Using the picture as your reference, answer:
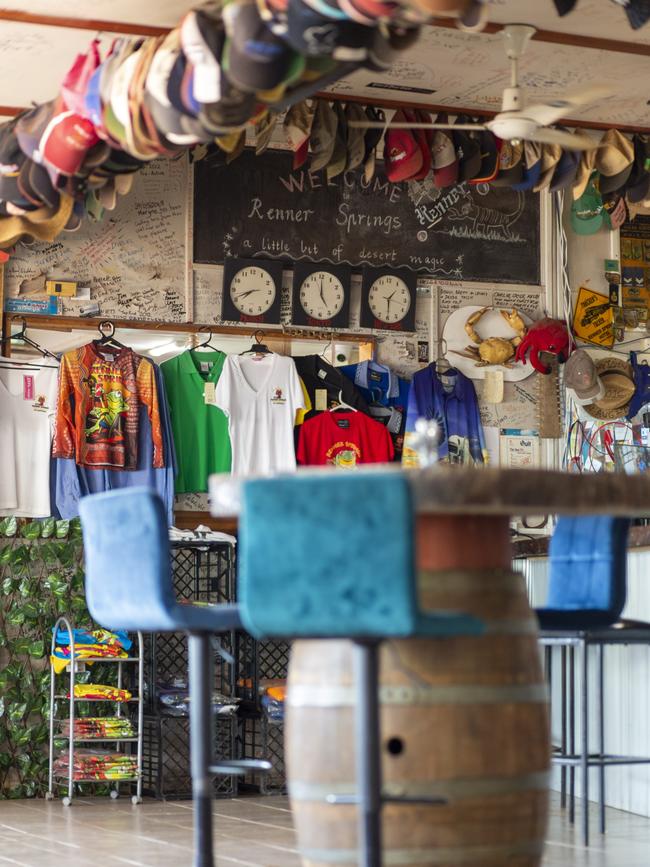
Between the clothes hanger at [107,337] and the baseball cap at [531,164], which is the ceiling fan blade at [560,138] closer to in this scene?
the baseball cap at [531,164]

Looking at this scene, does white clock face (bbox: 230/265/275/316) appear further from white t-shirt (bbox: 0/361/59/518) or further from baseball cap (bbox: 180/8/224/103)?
baseball cap (bbox: 180/8/224/103)

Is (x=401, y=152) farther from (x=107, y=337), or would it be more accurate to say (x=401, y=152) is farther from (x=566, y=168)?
(x=107, y=337)

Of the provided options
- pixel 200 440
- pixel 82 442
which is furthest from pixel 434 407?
pixel 82 442

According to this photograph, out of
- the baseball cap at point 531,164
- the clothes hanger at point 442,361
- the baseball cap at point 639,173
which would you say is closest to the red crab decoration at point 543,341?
the clothes hanger at point 442,361

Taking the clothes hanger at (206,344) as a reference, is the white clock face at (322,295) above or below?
above

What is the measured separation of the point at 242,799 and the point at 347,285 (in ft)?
10.1

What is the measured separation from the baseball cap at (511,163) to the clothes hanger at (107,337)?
2301mm

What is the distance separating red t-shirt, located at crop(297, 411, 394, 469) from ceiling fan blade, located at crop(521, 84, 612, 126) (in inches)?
98.1

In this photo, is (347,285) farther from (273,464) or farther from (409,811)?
(409,811)

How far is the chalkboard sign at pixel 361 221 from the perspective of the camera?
7906 millimetres

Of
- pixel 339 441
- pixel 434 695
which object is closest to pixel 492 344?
pixel 339 441

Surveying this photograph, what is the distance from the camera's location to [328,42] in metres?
3.66

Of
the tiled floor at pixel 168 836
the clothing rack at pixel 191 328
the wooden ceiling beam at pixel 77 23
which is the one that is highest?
the wooden ceiling beam at pixel 77 23

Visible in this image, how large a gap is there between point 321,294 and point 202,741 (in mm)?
5022
